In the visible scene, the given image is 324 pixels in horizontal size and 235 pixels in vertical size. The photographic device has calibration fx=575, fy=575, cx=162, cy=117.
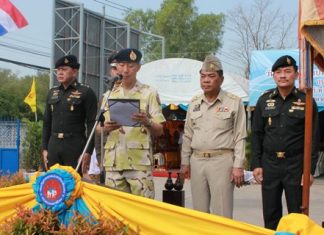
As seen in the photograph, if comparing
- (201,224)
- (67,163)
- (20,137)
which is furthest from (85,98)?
(20,137)

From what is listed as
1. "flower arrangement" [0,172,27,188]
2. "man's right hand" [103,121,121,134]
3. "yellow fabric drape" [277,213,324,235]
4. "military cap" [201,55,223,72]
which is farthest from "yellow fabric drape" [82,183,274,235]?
"flower arrangement" [0,172,27,188]

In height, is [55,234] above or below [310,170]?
below

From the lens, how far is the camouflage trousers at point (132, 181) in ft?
14.4

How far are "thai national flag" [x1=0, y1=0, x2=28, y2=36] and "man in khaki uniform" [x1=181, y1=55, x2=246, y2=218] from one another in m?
3.29

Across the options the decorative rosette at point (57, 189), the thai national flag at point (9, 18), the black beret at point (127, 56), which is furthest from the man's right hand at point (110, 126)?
the thai national flag at point (9, 18)

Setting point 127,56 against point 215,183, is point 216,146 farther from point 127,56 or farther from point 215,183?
point 127,56

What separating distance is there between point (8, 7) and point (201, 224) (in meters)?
4.52

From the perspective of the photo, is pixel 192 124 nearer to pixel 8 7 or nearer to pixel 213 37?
pixel 8 7

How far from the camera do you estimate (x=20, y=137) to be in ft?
53.8

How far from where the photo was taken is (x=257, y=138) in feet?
15.2

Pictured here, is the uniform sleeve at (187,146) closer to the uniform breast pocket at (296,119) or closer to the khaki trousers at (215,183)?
the khaki trousers at (215,183)

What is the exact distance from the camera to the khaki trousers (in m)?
4.48

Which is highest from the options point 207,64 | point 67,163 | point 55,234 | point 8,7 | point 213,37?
point 213,37

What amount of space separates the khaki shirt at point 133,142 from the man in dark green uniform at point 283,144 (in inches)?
34.2
